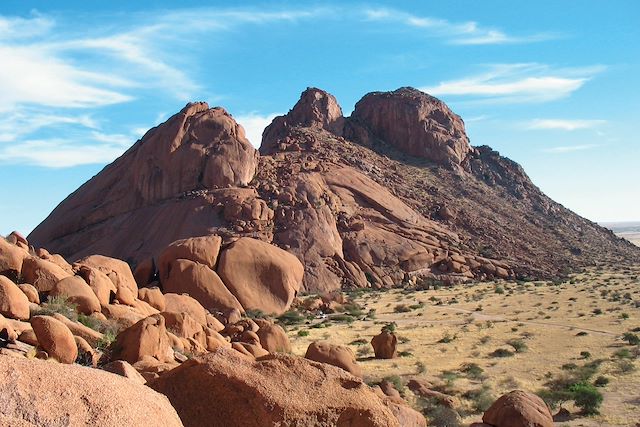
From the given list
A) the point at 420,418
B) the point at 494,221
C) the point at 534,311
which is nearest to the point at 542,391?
the point at 420,418

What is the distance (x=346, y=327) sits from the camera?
34750mm

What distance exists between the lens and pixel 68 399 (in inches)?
197

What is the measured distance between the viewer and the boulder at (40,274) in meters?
16.8

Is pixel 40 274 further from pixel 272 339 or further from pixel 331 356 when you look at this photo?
pixel 331 356

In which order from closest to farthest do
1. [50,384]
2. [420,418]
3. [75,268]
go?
[50,384]
[420,418]
[75,268]

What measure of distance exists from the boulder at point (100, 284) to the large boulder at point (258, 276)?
52.5 ft

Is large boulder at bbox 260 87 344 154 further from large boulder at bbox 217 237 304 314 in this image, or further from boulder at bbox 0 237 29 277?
boulder at bbox 0 237 29 277

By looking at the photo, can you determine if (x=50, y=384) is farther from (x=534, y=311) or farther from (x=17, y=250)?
(x=534, y=311)

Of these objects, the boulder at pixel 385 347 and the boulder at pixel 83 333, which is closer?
the boulder at pixel 83 333

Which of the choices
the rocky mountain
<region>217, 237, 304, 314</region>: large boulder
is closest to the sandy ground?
<region>217, 237, 304, 314</region>: large boulder

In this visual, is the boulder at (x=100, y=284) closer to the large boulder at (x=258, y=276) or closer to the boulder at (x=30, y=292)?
the boulder at (x=30, y=292)

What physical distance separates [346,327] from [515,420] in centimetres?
2177

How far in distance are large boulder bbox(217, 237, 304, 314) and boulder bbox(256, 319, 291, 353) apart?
1344 centimetres

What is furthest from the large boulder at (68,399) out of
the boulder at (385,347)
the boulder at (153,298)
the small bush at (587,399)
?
the boulder at (385,347)
